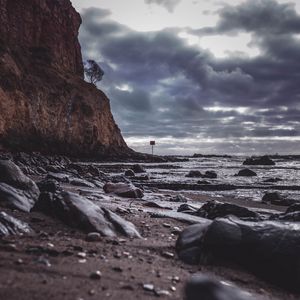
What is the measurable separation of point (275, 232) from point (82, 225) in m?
1.99

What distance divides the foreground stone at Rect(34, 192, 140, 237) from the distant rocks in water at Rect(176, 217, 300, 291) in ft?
2.75

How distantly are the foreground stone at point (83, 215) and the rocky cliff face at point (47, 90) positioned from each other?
26019 millimetres

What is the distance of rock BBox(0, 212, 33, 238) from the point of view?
3361 mm

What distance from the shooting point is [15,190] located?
15.9 feet

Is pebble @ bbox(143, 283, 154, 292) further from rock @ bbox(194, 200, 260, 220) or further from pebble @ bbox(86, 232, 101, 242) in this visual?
rock @ bbox(194, 200, 260, 220)

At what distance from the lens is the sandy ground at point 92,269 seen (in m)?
2.25

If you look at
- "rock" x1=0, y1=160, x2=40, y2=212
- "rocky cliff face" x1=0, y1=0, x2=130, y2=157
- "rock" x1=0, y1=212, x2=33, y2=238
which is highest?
"rocky cliff face" x1=0, y1=0, x2=130, y2=157

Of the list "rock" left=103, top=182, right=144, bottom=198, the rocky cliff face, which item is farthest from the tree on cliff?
"rock" left=103, top=182, right=144, bottom=198

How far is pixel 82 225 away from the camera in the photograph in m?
3.93

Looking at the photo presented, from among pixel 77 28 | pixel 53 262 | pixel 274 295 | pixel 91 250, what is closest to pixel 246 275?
pixel 274 295

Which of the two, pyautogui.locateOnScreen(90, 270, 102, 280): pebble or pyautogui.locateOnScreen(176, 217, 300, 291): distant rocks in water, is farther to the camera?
pyautogui.locateOnScreen(176, 217, 300, 291): distant rocks in water

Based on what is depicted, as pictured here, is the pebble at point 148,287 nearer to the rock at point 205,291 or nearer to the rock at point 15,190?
the rock at point 205,291

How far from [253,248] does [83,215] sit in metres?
1.86

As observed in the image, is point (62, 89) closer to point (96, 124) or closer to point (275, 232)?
point (96, 124)
